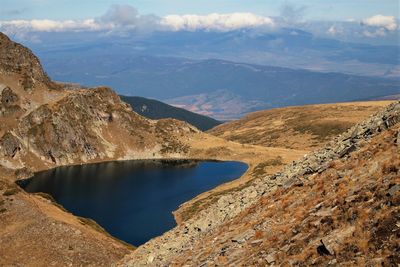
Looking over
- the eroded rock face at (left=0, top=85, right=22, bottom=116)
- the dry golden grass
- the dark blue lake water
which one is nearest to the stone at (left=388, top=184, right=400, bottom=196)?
the dry golden grass

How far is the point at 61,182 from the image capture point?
16488 centimetres

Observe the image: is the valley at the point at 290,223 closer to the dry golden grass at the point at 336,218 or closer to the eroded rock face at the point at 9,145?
the dry golden grass at the point at 336,218

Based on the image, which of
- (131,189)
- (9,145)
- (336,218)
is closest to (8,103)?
(9,145)

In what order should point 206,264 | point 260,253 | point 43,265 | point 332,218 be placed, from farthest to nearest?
point 43,265 → point 206,264 → point 260,253 → point 332,218

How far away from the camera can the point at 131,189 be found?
155375mm

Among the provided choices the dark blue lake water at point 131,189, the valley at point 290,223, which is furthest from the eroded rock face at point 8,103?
the valley at point 290,223

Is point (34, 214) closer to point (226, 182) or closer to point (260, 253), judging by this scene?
point (260, 253)

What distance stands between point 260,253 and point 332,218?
5.32m

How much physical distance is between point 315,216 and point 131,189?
128707 mm

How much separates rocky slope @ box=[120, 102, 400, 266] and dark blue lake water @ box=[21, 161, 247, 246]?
201 feet

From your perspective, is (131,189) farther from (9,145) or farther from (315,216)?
(315,216)

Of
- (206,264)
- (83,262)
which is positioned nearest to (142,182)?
(83,262)

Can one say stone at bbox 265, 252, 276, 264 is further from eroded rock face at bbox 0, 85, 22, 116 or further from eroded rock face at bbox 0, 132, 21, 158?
eroded rock face at bbox 0, 85, 22, 116

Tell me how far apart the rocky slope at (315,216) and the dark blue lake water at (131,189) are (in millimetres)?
61167
